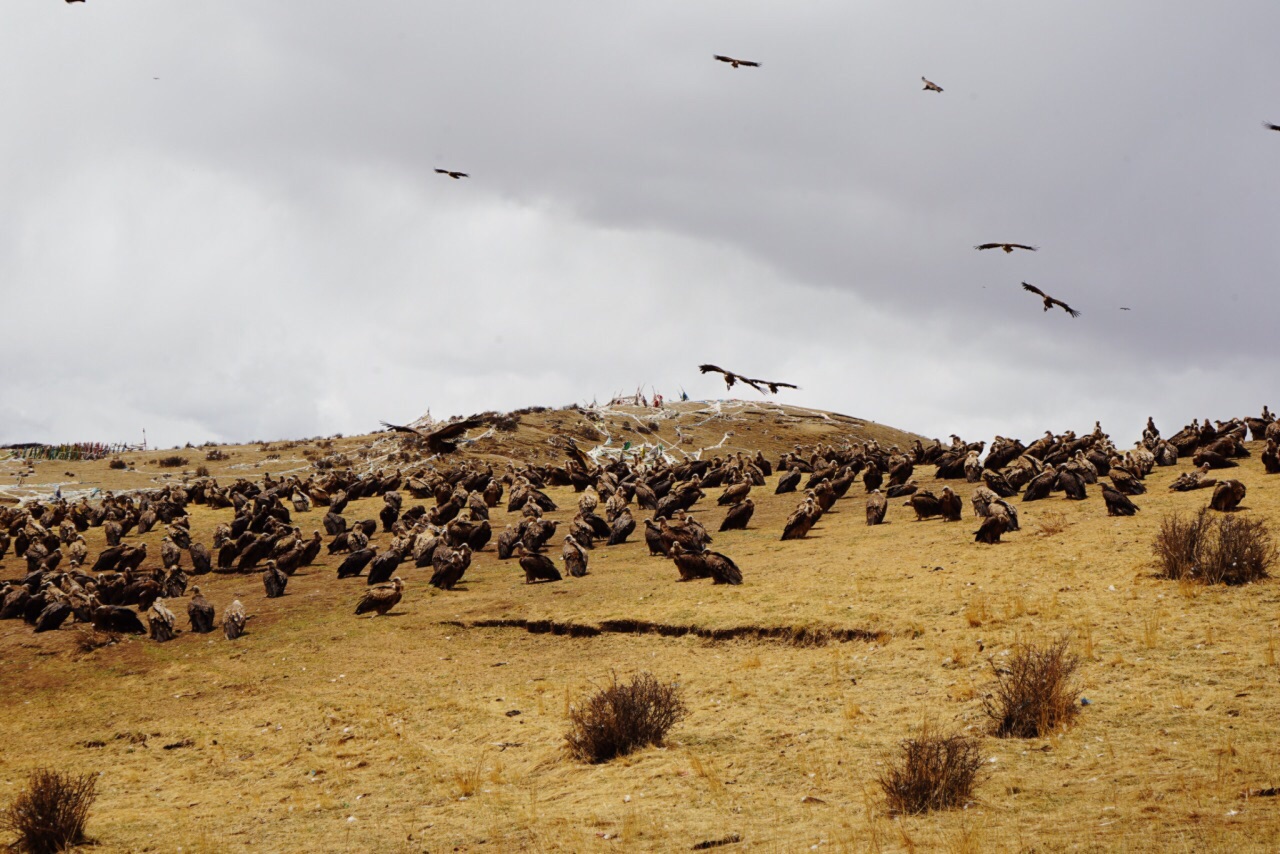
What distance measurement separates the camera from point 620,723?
13.9 meters

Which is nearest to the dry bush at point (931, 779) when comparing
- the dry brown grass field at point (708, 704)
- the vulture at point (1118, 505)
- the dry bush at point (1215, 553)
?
the dry brown grass field at point (708, 704)

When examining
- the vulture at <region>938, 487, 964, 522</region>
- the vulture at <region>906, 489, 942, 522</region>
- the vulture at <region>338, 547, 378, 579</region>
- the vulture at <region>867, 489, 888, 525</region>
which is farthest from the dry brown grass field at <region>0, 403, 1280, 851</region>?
the vulture at <region>867, 489, 888, 525</region>

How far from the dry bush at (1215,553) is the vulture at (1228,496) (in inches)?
167

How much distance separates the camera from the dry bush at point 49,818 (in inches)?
490

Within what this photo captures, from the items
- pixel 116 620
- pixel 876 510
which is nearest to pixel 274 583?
pixel 116 620

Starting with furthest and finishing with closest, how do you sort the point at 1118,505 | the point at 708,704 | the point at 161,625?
1. the point at 1118,505
2. the point at 161,625
3. the point at 708,704

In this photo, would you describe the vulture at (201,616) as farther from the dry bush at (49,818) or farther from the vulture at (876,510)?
the vulture at (876,510)

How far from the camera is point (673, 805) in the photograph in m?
11.9

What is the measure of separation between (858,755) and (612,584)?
39.2ft

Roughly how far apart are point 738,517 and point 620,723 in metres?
16.5

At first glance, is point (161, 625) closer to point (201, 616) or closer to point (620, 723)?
point (201, 616)

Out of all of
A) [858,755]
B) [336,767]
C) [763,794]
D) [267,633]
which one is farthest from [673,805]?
[267,633]

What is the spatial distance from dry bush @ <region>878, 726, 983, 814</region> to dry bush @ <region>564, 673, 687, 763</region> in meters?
3.80

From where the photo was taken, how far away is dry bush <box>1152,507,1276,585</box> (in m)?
17.3
